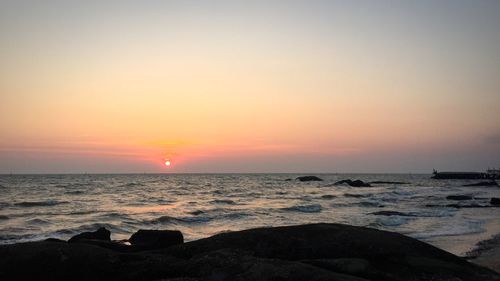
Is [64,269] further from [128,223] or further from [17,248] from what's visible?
[128,223]

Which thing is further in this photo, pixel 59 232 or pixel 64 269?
pixel 59 232

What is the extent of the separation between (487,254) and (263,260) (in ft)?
49.3

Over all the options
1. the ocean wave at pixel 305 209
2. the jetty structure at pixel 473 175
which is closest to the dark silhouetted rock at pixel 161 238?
the ocean wave at pixel 305 209

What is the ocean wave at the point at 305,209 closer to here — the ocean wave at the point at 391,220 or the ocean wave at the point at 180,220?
the ocean wave at the point at 391,220

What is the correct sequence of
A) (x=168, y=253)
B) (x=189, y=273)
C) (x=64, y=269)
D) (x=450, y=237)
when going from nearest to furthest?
(x=189, y=273), (x=64, y=269), (x=168, y=253), (x=450, y=237)

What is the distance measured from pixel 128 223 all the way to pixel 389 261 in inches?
1100

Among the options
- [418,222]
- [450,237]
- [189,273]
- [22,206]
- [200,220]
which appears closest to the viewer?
[189,273]

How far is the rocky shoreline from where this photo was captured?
7.76 meters

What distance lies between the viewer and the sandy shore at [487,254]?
675 inches

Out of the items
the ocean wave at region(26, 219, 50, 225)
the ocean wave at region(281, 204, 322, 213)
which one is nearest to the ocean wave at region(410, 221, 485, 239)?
the ocean wave at region(281, 204, 322, 213)

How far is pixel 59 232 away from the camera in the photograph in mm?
29281

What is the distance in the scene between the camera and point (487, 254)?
1942cm

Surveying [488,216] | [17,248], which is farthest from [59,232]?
[488,216]

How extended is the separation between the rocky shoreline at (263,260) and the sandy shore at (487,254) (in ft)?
25.7
